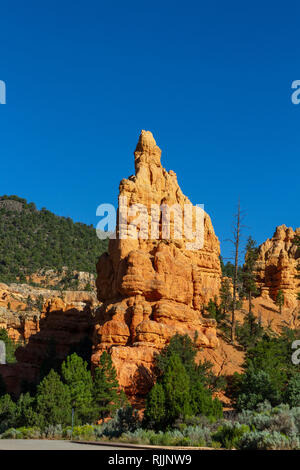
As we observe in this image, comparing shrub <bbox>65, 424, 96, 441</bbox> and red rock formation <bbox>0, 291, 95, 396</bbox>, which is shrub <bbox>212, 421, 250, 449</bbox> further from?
red rock formation <bbox>0, 291, 95, 396</bbox>

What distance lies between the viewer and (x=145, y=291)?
45.5m

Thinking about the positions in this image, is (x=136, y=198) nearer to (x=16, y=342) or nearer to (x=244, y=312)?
(x=244, y=312)

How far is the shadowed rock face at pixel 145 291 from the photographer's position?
136 feet

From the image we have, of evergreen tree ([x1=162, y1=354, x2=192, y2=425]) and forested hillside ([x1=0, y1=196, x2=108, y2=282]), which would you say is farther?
forested hillside ([x1=0, y1=196, x2=108, y2=282])

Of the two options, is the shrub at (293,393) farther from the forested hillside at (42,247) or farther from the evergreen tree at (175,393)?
the forested hillside at (42,247)

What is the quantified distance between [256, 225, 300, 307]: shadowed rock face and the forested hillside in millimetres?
75533

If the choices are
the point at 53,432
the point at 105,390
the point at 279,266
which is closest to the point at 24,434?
the point at 53,432

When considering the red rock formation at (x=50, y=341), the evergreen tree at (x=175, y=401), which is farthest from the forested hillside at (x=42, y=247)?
the evergreen tree at (x=175, y=401)

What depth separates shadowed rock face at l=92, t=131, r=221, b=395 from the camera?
41.4 m

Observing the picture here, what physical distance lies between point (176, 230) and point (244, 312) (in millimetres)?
13179

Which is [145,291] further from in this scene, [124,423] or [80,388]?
[124,423]

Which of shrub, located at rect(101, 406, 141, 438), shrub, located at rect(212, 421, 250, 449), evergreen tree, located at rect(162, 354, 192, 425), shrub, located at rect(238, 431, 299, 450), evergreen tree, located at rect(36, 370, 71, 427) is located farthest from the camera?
evergreen tree, located at rect(36, 370, 71, 427)

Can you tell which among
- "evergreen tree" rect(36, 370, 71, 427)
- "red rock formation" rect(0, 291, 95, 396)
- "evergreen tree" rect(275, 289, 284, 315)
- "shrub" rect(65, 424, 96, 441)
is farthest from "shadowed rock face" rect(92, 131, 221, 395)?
"evergreen tree" rect(275, 289, 284, 315)

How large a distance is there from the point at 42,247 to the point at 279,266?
11006 centimetres
